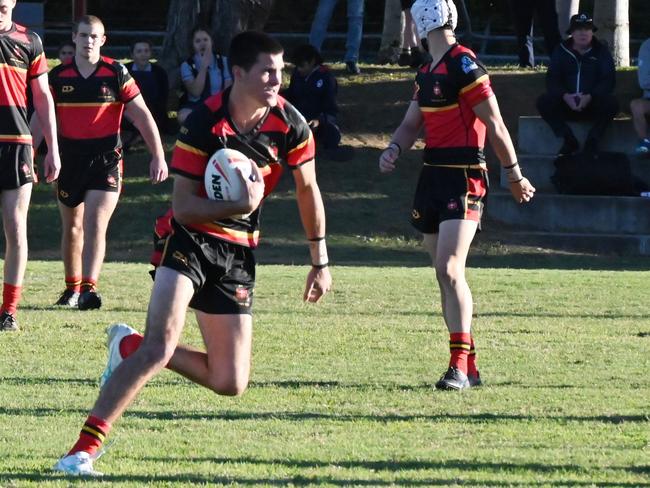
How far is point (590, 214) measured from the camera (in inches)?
822

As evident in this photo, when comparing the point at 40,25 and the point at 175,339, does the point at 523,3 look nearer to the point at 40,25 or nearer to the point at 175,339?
the point at 40,25

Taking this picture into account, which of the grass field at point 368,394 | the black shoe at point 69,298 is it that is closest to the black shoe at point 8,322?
the grass field at point 368,394

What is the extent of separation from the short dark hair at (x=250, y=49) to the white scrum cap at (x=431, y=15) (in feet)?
7.27

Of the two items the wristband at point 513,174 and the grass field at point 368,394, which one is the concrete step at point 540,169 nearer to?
the grass field at point 368,394

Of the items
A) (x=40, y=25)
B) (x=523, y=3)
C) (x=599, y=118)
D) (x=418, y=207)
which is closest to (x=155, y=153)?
(x=418, y=207)

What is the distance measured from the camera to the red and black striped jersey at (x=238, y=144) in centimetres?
638

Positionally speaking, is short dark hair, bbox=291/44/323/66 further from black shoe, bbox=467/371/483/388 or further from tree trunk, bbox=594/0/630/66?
black shoe, bbox=467/371/483/388

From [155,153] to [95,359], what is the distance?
197cm

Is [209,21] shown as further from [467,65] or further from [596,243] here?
[467,65]

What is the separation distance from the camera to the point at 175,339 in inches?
242

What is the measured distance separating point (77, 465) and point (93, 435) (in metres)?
0.14

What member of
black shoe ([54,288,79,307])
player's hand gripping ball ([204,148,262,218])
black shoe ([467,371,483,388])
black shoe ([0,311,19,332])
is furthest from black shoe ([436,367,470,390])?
black shoe ([54,288,79,307])

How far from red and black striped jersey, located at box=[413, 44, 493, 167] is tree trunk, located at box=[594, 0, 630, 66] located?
17.8 m

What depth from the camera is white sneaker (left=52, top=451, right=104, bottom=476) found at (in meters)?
5.89
